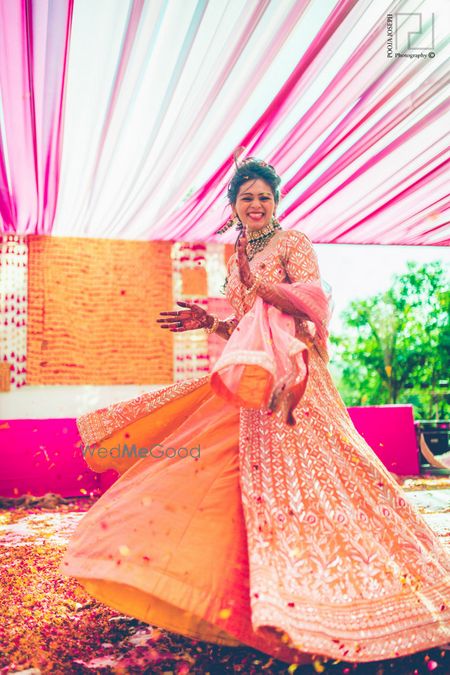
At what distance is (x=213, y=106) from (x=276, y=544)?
136 inches

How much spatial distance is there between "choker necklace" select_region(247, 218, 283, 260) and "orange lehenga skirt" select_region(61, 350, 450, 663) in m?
0.45

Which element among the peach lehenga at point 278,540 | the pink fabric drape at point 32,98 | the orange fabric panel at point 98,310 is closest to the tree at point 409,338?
the orange fabric panel at point 98,310

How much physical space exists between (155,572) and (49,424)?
4.06m

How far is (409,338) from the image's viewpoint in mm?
11305

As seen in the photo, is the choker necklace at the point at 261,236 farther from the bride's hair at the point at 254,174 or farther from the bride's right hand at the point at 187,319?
the bride's right hand at the point at 187,319

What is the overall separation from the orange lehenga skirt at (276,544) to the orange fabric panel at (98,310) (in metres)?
5.63

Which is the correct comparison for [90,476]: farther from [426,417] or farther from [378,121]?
[426,417]

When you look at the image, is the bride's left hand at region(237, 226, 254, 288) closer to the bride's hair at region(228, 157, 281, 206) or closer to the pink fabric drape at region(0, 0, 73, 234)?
the bride's hair at region(228, 157, 281, 206)

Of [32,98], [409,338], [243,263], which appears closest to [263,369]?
[243,263]

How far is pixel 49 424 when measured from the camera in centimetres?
536

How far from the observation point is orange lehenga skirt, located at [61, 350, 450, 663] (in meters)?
1.45

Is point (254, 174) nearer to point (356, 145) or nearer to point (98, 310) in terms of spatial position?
point (356, 145)

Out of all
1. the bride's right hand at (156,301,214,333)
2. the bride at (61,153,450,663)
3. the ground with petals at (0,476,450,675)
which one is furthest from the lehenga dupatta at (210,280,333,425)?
the ground with petals at (0,476,450,675)

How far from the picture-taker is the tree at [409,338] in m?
10.6
